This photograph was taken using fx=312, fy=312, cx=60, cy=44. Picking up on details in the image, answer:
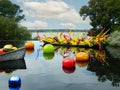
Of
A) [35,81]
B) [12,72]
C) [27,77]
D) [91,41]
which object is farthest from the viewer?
[91,41]

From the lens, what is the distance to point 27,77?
43.5ft

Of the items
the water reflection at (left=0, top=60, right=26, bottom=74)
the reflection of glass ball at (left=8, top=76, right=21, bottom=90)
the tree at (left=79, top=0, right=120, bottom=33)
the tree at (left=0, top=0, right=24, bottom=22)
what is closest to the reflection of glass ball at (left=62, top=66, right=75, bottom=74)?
the water reflection at (left=0, top=60, right=26, bottom=74)

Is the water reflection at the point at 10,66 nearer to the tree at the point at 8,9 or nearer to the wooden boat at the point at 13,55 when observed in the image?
the wooden boat at the point at 13,55

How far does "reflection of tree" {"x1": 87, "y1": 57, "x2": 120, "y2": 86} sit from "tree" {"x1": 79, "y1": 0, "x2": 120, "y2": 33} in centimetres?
3074

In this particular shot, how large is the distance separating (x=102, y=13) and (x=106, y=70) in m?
34.9

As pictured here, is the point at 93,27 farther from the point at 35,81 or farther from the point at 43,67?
the point at 35,81

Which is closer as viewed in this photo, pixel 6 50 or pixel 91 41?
pixel 6 50

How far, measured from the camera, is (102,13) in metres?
49.5

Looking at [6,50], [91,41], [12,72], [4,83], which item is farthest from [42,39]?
[4,83]

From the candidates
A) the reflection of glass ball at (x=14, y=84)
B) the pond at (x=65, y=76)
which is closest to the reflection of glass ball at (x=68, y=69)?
the pond at (x=65, y=76)

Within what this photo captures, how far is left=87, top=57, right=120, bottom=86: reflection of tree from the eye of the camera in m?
13.2

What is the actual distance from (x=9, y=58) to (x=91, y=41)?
48.0 feet

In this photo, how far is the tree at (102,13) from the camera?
48.7 meters

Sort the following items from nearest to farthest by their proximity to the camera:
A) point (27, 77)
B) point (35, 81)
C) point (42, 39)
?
point (35, 81), point (27, 77), point (42, 39)
